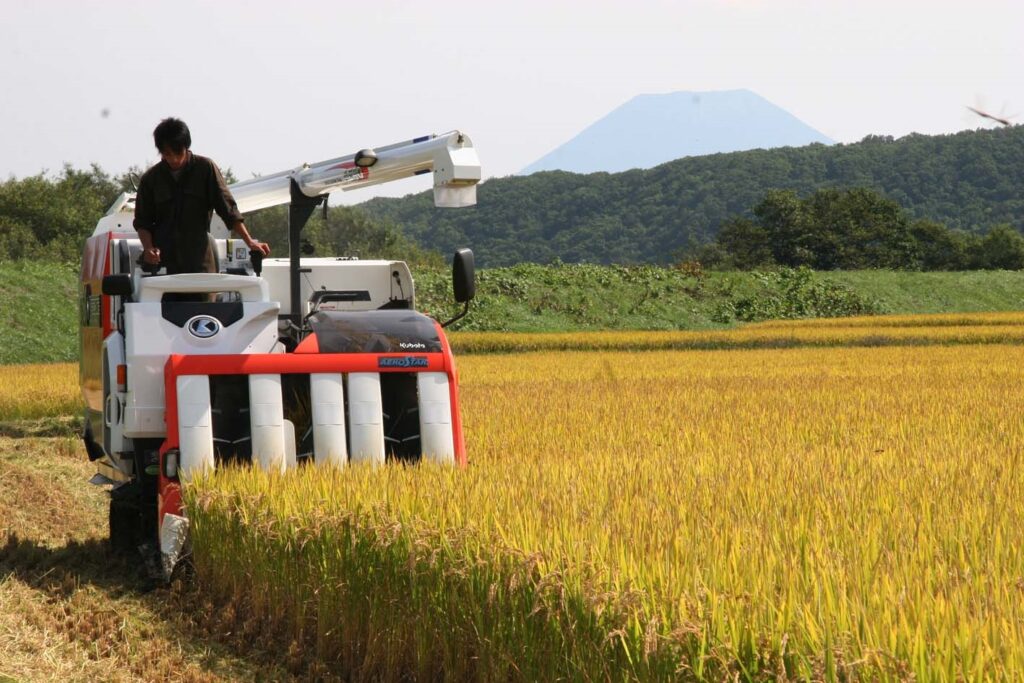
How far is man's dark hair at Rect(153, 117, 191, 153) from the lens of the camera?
6.86 meters

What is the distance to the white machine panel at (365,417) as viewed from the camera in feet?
21.9

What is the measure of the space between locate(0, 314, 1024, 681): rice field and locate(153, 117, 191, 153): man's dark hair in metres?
1.94

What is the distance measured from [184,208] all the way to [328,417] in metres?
1.48

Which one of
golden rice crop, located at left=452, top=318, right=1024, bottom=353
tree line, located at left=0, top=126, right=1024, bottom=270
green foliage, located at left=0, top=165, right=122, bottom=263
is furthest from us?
tree line, located at left=0, top=126, right=1024, bottom=270

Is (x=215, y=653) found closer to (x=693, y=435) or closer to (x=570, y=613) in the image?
(x=570, y=613)

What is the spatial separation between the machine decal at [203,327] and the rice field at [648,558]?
924 mm

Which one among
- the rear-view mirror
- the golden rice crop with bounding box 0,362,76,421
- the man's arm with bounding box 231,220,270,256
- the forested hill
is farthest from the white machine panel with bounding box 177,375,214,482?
the forested hill

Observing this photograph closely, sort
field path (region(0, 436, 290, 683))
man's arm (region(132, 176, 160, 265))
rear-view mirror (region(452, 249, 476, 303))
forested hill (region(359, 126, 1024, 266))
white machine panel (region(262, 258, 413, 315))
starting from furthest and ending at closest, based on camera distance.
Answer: forested hill (region(359, 126, 1024, 266))
white machine panel (region(262, 258, 413, 315))
rear-view mirror (region(452, 249, 476, 303))
man's arm (region(132, 176, 160, 265))
field path (region(0, 436, 290, 683))

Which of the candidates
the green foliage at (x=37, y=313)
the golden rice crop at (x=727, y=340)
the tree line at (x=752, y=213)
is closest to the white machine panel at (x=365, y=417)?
the golden rice crop at (x=727, y=340)

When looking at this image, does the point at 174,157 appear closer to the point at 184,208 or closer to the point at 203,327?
the point at 184,208

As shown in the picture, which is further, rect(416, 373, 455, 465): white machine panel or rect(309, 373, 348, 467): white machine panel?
rect(416, 373, 455, 465): white machine panel

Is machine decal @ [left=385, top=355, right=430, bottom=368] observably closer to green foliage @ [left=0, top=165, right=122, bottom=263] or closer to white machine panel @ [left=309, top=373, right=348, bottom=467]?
white machine panel @ [left=309, top=373, right=348, bottom=467]

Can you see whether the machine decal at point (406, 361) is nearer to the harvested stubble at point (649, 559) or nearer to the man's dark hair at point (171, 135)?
the harvested stubble at point (649, 559)

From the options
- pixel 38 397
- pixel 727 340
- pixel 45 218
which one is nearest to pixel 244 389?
pixel 38 397
